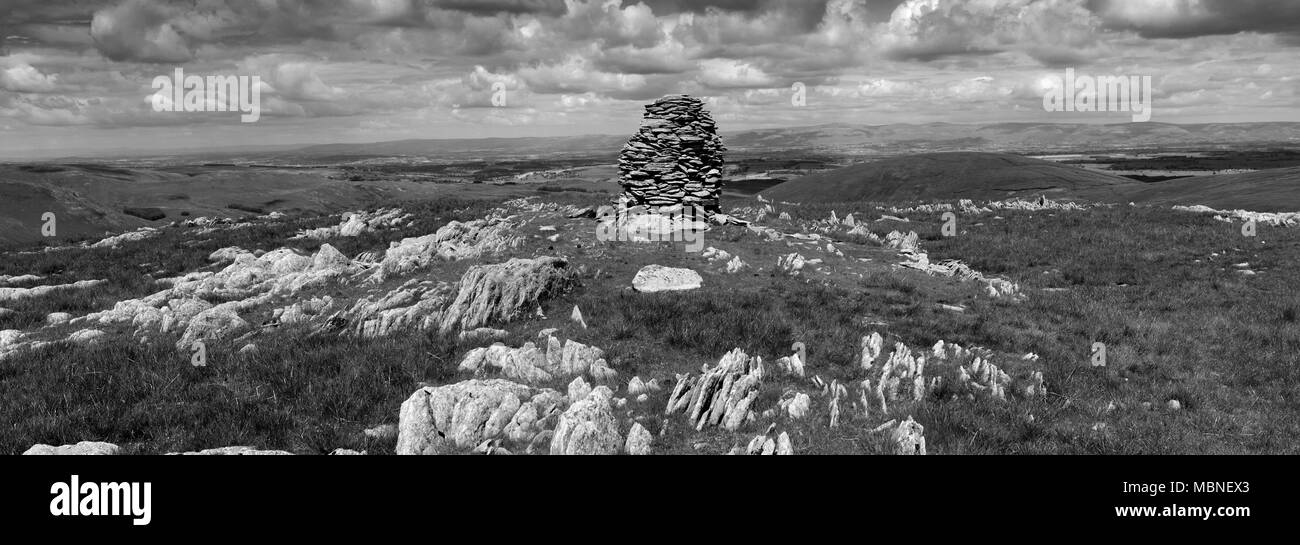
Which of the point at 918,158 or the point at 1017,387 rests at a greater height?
the point at 918,158

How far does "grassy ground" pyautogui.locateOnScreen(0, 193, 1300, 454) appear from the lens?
8.55 meters

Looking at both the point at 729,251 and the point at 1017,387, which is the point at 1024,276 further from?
the point at 1017,387

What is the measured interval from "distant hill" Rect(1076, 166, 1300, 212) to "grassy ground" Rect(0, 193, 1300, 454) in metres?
34.8

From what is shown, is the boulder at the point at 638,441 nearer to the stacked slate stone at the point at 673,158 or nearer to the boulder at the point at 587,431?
the boulder at the point at 587,431

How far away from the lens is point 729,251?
65.4 feet

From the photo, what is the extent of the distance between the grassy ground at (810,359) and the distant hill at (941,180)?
89.0m

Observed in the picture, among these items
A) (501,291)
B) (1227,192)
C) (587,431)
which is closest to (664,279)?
(501,291)

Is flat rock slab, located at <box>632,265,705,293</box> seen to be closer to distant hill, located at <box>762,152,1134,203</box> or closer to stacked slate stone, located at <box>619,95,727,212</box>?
stacked slate stone, located at <box>619,95,727,212</box>

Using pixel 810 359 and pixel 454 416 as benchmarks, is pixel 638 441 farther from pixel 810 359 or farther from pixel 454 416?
pixel 810 359

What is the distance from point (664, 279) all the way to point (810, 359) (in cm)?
536

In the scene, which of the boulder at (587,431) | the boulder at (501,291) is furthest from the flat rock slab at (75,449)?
the boulder at (501,291)

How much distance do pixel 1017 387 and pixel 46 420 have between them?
46.2ft
